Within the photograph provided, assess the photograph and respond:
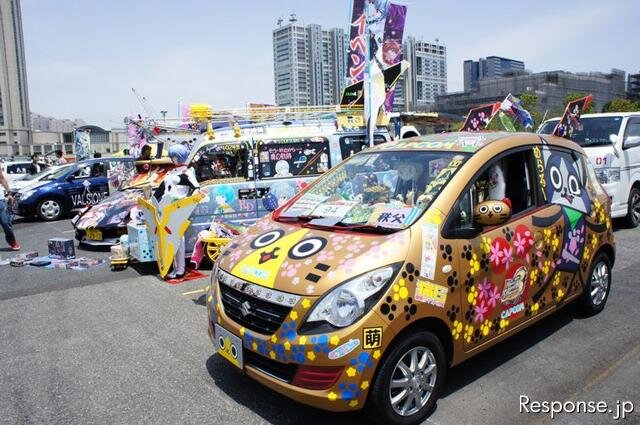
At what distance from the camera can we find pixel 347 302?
2699 millimetres

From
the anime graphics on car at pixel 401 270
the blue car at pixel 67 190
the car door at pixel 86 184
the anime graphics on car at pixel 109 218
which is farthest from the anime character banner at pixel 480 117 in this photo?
the car door at pixel 86 184

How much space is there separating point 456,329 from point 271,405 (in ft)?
4.44

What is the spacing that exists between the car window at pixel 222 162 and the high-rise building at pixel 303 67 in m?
14.9

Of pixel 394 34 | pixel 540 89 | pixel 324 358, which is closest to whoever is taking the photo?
pixel 324 358

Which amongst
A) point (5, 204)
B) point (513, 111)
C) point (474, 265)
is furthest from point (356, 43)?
point (474, 265)

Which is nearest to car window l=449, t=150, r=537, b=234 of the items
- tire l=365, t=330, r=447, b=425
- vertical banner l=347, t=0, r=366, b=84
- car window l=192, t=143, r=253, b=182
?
tire l=365, t=330, r=447, b=425

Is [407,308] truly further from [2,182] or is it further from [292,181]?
[2,182]

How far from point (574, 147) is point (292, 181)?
161 inches

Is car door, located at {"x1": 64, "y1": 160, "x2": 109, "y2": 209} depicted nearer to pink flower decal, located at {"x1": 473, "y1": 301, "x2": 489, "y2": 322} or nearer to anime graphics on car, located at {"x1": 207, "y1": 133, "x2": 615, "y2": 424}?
anime graphics on car, located at {"x1": 207, "y1": 133, "x2": 615, "y2": 424}

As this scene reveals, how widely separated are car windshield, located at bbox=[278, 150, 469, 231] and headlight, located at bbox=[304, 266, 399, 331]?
524 millimetres

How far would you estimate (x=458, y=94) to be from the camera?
9869 centimetres

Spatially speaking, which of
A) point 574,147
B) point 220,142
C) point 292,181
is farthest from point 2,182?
point 574,147

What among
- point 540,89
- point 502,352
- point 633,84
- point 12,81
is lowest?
point 502,352

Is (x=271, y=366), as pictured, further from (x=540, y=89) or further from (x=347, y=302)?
(x=540, y=89)
